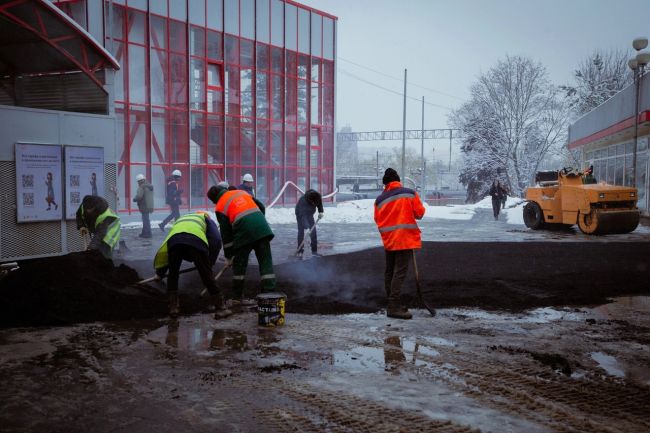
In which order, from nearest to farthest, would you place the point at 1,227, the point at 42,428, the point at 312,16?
the point at 42,428 < the point at 1,227 < the point at 312,16

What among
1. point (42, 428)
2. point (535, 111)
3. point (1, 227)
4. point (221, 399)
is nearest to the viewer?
point (42, 428)

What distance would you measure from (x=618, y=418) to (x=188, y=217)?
5.08 meters

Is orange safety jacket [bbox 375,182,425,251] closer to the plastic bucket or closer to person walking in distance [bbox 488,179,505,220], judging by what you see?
the plastic bucket

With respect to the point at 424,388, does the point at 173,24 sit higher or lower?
higher

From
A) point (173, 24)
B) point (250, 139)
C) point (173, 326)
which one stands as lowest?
point (173, 326)

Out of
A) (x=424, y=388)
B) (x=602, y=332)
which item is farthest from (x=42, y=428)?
(x=602, y=332)

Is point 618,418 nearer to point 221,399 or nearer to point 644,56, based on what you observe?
point 221,399

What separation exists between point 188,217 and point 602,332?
477cm

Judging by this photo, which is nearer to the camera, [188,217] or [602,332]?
[602,332]

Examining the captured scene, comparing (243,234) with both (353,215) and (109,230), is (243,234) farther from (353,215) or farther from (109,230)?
(353,215)

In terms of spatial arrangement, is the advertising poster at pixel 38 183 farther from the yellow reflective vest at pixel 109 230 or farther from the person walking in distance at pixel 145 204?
the person walking in distance at pixel 145 204

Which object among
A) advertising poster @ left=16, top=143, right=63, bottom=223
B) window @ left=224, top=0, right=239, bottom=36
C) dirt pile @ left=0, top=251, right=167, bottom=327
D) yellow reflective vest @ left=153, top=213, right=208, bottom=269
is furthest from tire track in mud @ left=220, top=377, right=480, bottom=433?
window @ left=224, top=0, right=239, bottom=36

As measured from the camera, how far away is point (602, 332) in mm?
6691

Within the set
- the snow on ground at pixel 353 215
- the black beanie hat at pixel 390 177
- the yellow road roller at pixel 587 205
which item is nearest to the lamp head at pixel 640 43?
the yellow road roller at pixel 587 205
